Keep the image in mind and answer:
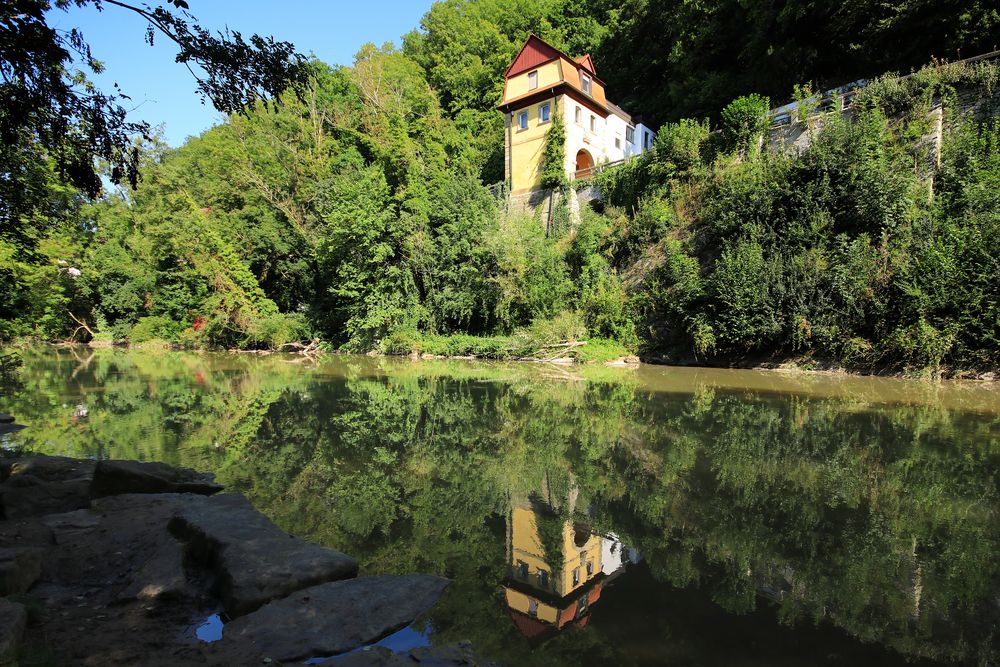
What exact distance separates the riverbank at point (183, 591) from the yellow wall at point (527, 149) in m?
26.5

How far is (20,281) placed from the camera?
358 inches

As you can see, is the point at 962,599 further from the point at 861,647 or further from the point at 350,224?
the point at 350,224

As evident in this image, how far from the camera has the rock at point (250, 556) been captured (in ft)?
9.52

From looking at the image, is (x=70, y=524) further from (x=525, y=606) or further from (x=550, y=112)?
(x=550, y=112)

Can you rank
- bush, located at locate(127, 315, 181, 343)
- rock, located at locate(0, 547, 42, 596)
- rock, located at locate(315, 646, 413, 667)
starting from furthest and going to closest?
1. bush, located at locate(127, 315, 181, 343)
2. rock, located at locate(0, 547, 42, 596)
3. rock, located at locate(315, 646, 413, 667)

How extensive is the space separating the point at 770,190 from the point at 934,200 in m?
4.34

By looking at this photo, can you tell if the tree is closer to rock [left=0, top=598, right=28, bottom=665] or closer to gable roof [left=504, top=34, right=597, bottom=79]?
rock [left=0, top=598, right=28, bottom=665]

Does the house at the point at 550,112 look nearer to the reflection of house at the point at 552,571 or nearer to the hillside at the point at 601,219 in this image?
the hillside at the point at 601,219

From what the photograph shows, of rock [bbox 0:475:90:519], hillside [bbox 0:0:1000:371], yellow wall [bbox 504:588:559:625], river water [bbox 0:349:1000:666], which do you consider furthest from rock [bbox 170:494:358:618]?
hillside [bbox 0:0:1000:371]

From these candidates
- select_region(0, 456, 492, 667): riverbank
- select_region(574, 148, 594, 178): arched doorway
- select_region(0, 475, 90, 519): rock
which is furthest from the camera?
A: select_region(574, 148, 594, 178): arched doorway

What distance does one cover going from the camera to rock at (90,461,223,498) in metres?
4.62

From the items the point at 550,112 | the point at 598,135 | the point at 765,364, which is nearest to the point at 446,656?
the point at 765,364

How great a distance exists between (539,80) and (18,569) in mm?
30496

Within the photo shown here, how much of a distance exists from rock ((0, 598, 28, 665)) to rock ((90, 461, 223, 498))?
8.52 feet
